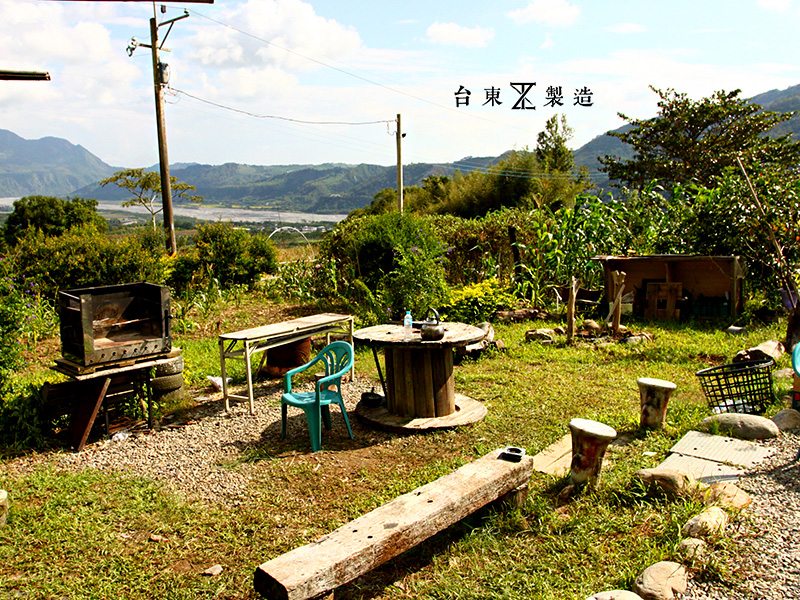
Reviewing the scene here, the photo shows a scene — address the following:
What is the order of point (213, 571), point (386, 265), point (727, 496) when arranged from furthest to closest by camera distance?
point (386, 265), point (727, 496), point (213, 571)

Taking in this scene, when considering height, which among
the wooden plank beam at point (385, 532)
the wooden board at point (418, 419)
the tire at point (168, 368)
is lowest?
the wooden board at point (418, 419)

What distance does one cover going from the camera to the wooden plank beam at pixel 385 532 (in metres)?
2.58

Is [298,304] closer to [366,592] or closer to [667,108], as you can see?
[366,592]

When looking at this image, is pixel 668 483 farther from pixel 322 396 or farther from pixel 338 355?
pixel 338 355

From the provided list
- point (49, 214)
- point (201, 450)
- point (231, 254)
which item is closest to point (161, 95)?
point (231, 254)

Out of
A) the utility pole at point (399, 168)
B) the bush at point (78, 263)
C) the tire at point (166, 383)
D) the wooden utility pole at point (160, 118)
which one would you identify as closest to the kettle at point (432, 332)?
the tire at point (166, 383)

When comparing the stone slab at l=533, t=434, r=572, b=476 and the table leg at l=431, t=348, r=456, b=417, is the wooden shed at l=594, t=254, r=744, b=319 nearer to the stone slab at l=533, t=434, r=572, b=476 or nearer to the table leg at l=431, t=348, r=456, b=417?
the table leg at l=431, t=348, r=456, b=417

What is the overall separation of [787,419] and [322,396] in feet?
12.9

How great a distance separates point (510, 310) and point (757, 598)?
24.9ft

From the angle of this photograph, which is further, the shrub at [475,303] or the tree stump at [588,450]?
the shrub at [475,303]

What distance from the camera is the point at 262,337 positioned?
6.06m

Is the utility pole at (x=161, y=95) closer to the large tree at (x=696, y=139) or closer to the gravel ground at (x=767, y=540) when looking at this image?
the gravel ground at (x=767, y=540)

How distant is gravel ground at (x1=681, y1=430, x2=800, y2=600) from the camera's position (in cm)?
280

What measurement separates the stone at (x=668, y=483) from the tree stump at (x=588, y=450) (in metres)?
0.30
